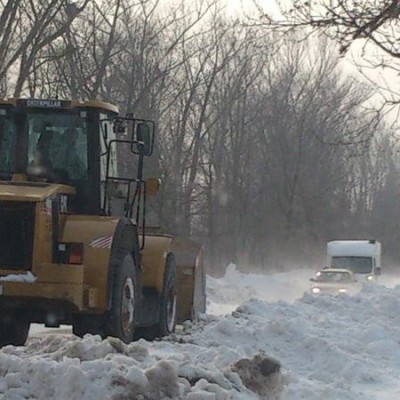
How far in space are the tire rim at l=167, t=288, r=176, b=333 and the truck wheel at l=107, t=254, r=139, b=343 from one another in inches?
60.4

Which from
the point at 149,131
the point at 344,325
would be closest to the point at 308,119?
the point at 344,325

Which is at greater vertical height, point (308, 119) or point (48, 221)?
point (308, 119)

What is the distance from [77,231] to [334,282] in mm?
23204

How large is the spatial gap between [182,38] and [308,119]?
1726 centimetres

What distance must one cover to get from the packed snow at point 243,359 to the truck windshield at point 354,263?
63.4 feet

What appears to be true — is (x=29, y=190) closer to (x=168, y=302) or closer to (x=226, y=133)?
(x=168, y=302)

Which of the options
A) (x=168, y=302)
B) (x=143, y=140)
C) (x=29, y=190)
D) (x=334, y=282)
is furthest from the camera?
(x=334, y=282)

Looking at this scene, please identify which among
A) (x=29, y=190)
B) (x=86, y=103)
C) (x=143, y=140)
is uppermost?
(x=86, y=103)

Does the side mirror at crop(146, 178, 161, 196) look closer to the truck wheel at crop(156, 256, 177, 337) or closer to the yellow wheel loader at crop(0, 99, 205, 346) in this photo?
the yellow wheel loader at crop(0, 99, 205, 346)

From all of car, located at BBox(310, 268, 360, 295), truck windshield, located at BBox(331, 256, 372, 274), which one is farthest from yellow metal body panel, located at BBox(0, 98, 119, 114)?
truck windshield, located at BBox(331, 256, 372, 274)

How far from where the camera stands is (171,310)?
1423cm

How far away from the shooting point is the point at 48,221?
37.4ft

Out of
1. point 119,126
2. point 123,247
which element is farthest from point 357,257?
point 123,247

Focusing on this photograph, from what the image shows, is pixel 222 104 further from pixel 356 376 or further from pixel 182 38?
pixel 356 376
